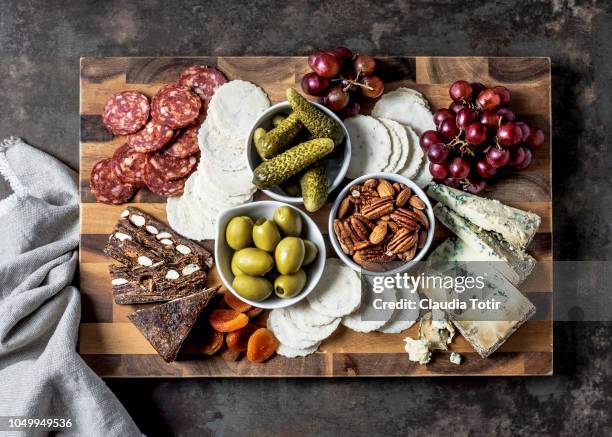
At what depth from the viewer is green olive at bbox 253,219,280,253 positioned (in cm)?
151

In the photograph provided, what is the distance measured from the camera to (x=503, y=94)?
1607 mm

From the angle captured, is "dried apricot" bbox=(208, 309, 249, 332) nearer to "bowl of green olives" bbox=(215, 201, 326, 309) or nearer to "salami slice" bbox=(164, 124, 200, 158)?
"bowl of green olives" bbox=(215, 201, 326, 309)

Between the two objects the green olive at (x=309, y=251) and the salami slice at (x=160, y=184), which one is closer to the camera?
the green olive at (x=309, y=251)

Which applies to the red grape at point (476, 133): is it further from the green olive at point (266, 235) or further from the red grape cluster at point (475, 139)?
the green olive at point (266, 235)

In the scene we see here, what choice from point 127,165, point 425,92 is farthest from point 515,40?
point 127,165

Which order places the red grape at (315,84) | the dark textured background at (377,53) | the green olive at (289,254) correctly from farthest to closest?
the dark textured background at (377,53) → the red grape at (315,84) → the green olive at (289,254)

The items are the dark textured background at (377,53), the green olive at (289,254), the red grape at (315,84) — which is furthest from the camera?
the dark textured background at (377,53)

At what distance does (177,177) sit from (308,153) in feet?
1.30

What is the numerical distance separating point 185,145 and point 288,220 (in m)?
0.38

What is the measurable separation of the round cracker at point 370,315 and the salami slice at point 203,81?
2.27 feet

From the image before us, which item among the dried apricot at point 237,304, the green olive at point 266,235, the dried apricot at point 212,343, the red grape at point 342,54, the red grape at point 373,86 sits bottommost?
the dried apricot at point 212,343

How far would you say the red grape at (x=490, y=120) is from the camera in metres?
1.58

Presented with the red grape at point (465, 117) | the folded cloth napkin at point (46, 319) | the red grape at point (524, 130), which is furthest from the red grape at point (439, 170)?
the folded cloth napkin at point (46, 319)

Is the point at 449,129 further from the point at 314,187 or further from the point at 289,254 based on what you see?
the point at 289,254
